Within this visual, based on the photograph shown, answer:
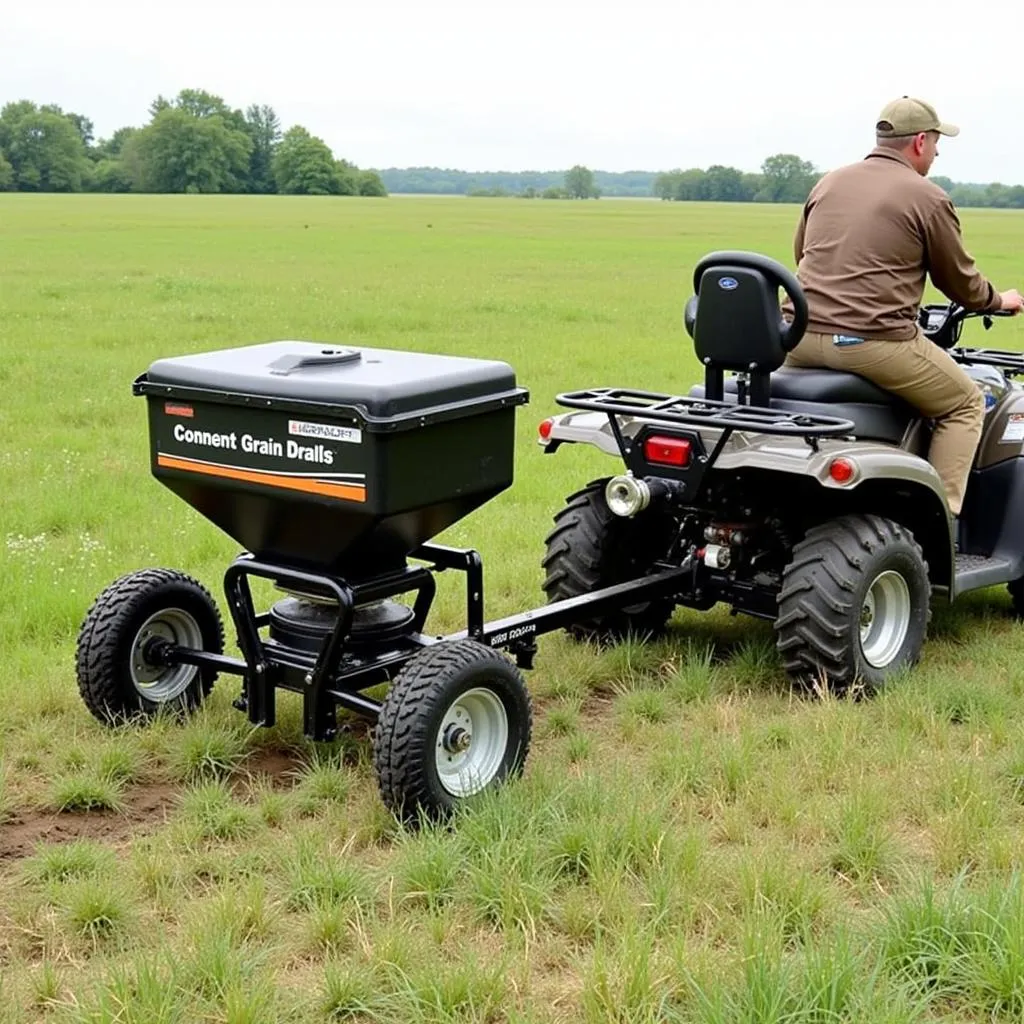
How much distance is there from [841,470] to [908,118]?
5.35ft

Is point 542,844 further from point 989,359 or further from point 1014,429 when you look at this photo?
point 989,359

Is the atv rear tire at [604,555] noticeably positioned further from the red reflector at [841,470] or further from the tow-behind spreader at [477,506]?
the red reflector at [841,470]

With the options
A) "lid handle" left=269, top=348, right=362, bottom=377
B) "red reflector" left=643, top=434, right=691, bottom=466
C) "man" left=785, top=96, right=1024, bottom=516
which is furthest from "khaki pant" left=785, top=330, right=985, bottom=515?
"lid handle" left=269, top=348, right=362, bottom=377

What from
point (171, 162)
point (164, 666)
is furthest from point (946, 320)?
point (171, 162)

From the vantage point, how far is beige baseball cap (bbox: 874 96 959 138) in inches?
229

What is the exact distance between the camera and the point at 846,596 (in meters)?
5.30

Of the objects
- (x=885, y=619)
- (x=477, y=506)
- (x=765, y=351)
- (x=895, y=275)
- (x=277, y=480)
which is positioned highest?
(x=895, y=275)

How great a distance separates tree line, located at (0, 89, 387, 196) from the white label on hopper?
115772 mm

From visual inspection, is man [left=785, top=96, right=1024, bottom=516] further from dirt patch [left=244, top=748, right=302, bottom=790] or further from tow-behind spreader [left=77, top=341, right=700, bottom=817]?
dirt patch [left=244, top=748, right=302, bottom=790]

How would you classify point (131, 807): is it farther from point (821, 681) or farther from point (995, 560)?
point (995, 560)

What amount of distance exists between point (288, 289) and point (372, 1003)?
69.2 ft

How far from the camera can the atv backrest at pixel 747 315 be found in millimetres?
5406

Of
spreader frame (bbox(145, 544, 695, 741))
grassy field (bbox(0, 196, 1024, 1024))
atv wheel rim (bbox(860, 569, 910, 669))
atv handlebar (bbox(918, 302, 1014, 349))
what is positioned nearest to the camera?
grassy field (bbox(0, 196, 1024, 1024))

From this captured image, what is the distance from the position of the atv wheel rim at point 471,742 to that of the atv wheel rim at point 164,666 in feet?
3.79
